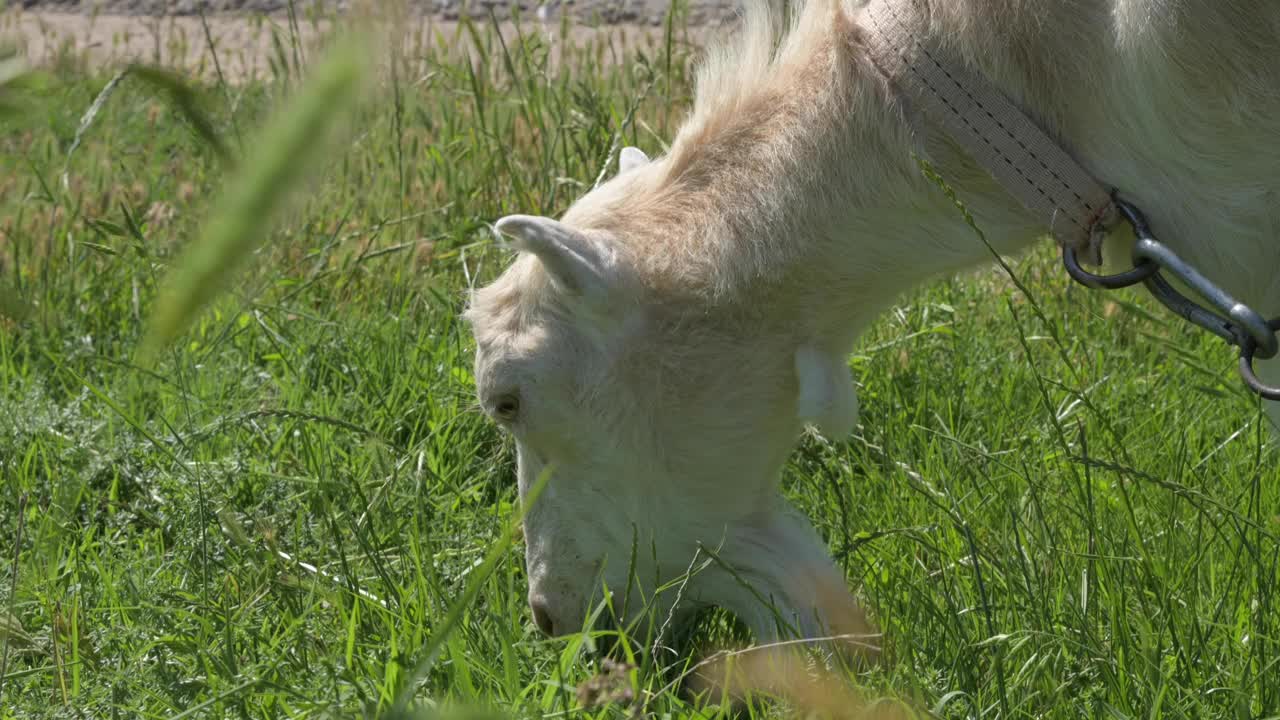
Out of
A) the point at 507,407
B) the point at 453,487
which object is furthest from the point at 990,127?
the point at 453,487

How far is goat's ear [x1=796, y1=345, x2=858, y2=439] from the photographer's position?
2492mm

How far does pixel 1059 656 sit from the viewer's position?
249cm

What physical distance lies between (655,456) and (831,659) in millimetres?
495

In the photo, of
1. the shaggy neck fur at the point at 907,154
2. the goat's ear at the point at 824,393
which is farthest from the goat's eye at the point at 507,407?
the goat's ear at the point at 824,393


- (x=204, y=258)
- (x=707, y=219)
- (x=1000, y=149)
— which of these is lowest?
(x=707, y=219)

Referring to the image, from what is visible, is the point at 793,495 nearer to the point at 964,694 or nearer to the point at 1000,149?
the point at 964,694

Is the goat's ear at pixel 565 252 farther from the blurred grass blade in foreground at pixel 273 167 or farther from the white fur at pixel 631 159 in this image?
the blurred grass blade in foreground at pixel 273 167

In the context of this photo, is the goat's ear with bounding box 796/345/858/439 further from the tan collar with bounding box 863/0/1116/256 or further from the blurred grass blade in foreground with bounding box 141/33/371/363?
the blurred grass blade in foreground with bounding box 141/33/371/363

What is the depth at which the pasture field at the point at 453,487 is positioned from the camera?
2477 mm

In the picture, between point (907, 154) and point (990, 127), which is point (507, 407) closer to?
point (907, 154)

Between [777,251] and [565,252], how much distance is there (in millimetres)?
375

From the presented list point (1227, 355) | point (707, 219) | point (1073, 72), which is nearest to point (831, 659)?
point (707, 219)

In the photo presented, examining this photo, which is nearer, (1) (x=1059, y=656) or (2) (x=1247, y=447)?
(1) (x=1059, y=656)

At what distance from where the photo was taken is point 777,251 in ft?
8.05
